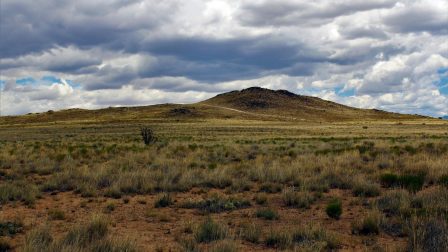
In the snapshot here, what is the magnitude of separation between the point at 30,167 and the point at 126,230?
1287 cm

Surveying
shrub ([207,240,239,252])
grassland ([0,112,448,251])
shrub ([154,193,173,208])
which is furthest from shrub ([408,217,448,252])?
shrub ([154,193,173,208])

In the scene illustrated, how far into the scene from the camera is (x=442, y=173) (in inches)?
615

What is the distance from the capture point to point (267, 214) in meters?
11.0

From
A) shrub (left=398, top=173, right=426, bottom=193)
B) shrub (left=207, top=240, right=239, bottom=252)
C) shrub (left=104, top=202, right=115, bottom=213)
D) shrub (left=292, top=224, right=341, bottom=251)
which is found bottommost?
shrub (left=104, top=202, right=115, bottom=213)

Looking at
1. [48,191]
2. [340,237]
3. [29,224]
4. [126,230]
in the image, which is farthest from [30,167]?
[340,237]

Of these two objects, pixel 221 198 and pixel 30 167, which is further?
pixel 30 167

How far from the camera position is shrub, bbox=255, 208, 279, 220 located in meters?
11.0

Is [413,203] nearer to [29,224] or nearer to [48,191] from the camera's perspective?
[29,224]

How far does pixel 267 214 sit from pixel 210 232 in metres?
2.39

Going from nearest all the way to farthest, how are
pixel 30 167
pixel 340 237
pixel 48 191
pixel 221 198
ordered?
pixel 340 237 < pixel 221 198 < pixel 48 191 < pixel 30 167

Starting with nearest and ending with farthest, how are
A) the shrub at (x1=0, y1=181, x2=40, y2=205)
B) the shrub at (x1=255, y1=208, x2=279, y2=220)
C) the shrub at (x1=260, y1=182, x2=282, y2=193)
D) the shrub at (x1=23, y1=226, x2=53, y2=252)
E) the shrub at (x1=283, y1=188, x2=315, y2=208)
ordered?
the shrub at (x1=23, y1=226, x2=53, y2=252)
the shrub at (x1=255, y1=208, x2=279, y2=220)
the shrub at (x1=283, y1=188, x2=315, y2=208)
the shrub at (x1=0, y1=181, x2=40, y2=205)
the shrub at (x1=260, y1=182, x2=282, y2=193)

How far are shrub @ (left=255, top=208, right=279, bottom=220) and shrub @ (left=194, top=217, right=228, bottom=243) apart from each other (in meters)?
2.00

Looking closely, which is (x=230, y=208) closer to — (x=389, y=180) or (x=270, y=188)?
(x=270, y=188)

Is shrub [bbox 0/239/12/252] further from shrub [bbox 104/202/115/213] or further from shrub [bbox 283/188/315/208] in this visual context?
shrub [bbox 283/188/315/208]
